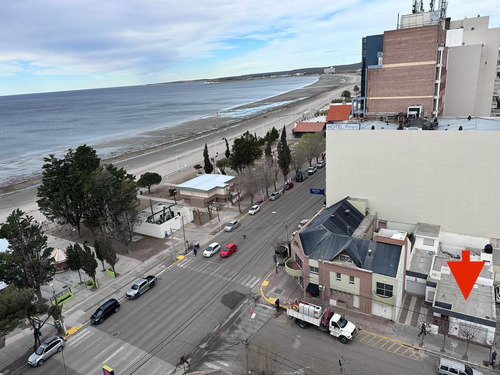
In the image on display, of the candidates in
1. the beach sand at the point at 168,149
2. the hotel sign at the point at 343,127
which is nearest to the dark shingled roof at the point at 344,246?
the hotel sign at the point at 343,127

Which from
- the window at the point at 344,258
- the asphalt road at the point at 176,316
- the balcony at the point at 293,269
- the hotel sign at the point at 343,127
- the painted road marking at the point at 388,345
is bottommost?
the asphalt road at the point at 176,316

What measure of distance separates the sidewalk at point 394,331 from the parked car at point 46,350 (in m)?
19.4

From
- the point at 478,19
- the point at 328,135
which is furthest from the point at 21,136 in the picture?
the point at 478,19

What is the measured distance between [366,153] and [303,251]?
1648 centimetres

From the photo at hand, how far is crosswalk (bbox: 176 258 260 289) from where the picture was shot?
123 ft

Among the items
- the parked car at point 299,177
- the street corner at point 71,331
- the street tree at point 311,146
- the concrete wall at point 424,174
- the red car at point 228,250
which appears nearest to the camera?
the street corner at point 71,331

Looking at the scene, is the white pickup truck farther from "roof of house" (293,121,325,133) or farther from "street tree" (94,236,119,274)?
"roof of house" (293,121,325,133)

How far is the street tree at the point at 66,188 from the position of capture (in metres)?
48.8

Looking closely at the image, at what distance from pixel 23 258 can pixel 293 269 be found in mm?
27924

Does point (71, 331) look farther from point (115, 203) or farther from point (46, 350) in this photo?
point (115, 203)

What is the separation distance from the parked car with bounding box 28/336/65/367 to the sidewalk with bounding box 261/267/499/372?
19.4m

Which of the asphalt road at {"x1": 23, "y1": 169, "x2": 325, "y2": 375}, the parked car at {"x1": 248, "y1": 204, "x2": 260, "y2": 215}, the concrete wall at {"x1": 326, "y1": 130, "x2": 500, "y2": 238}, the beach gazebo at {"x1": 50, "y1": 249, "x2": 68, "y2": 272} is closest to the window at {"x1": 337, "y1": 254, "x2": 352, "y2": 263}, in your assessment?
the asphalt road at {"x1": 23, "y1": 169, "x2": 325, "y2": 375}

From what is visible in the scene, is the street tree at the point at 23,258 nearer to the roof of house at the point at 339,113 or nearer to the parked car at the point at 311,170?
the parked car at the point at 311,170

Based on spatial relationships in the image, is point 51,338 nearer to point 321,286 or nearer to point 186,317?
point 186,317
